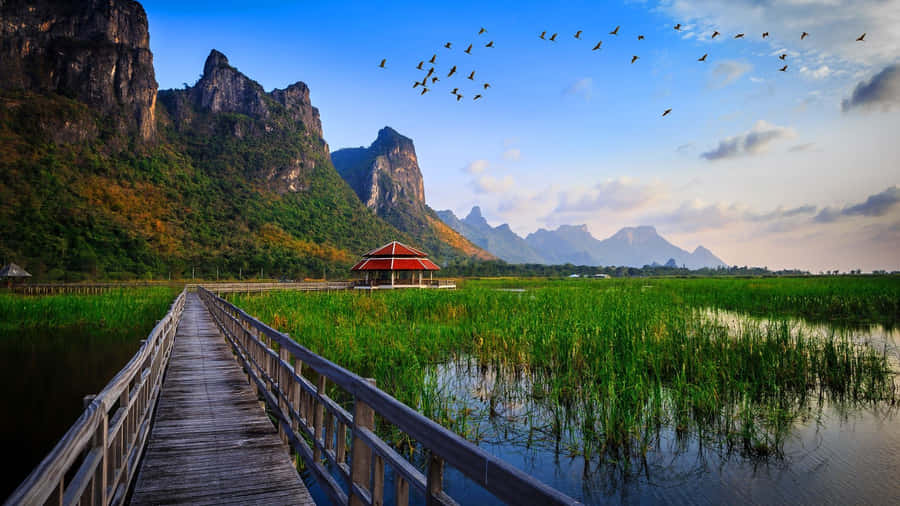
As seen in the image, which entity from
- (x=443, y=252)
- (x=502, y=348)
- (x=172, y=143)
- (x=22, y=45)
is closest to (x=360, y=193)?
(x=443, y=252)

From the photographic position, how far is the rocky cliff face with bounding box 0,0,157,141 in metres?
69.1

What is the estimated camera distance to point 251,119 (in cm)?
9606

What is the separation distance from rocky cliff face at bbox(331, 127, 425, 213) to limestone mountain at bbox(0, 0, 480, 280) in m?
27.3

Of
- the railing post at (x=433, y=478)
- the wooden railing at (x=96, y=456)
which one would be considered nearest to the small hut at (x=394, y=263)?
the wooden railing at (x=96, y=456)

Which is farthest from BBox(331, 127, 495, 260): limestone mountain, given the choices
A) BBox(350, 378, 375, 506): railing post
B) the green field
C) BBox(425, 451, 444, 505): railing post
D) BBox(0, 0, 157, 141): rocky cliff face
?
BBox(425, 451, 444, 505): railing post

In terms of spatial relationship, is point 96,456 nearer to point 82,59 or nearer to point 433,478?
point 433,478

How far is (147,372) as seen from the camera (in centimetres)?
485

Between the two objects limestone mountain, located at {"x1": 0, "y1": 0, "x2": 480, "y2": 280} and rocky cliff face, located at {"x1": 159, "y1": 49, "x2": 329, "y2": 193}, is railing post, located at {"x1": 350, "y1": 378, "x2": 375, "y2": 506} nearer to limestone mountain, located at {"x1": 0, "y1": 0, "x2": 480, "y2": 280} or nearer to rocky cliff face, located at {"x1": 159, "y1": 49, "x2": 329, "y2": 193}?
limestone mountain, located at {"x1": 0, "y1": 0, "x2": 480, "y2": 280}

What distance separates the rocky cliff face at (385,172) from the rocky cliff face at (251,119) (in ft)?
77.6

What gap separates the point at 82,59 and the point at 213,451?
9246 cm

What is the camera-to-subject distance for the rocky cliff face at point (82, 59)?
69.1 metres

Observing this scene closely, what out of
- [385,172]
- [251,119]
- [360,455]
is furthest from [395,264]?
[385,172]

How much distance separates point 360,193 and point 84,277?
96.9 metres

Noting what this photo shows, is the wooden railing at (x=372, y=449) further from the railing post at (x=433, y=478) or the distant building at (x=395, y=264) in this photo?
the distant building at (x=395, y=264)
